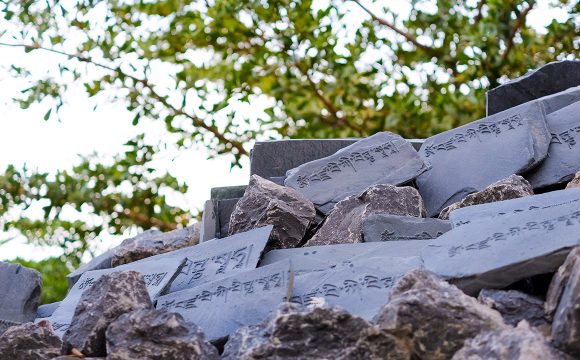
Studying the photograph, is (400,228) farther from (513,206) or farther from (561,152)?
(561,152)

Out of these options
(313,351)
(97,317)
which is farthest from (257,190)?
(313,351)

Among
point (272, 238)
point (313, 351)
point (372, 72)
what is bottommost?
point (313, 351)

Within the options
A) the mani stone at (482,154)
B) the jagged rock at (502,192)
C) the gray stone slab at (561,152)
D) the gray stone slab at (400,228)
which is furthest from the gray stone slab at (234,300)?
the gray stone slab at (561,152)

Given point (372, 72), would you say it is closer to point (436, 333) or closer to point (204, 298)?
point (204, 298)

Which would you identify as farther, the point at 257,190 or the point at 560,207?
the point at 257,190

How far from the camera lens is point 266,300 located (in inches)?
114

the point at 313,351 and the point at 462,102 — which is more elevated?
the point at 462,102

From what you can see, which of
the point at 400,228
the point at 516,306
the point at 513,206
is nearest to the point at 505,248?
the point at 516,306

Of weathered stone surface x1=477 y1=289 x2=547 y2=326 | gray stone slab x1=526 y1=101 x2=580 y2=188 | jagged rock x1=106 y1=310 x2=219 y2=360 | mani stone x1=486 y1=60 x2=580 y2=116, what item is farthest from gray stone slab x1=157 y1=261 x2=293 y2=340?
mani stone x1=486 y1=60 x2=580 y2=116

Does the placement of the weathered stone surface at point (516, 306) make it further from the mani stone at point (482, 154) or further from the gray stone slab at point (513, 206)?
the mani stone at point (482, 154)

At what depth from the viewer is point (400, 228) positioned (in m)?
3.46

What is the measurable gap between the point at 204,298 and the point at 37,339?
56 centimetres

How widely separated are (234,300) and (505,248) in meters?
0.83

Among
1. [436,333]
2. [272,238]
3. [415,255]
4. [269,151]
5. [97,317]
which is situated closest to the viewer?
[436,333]
